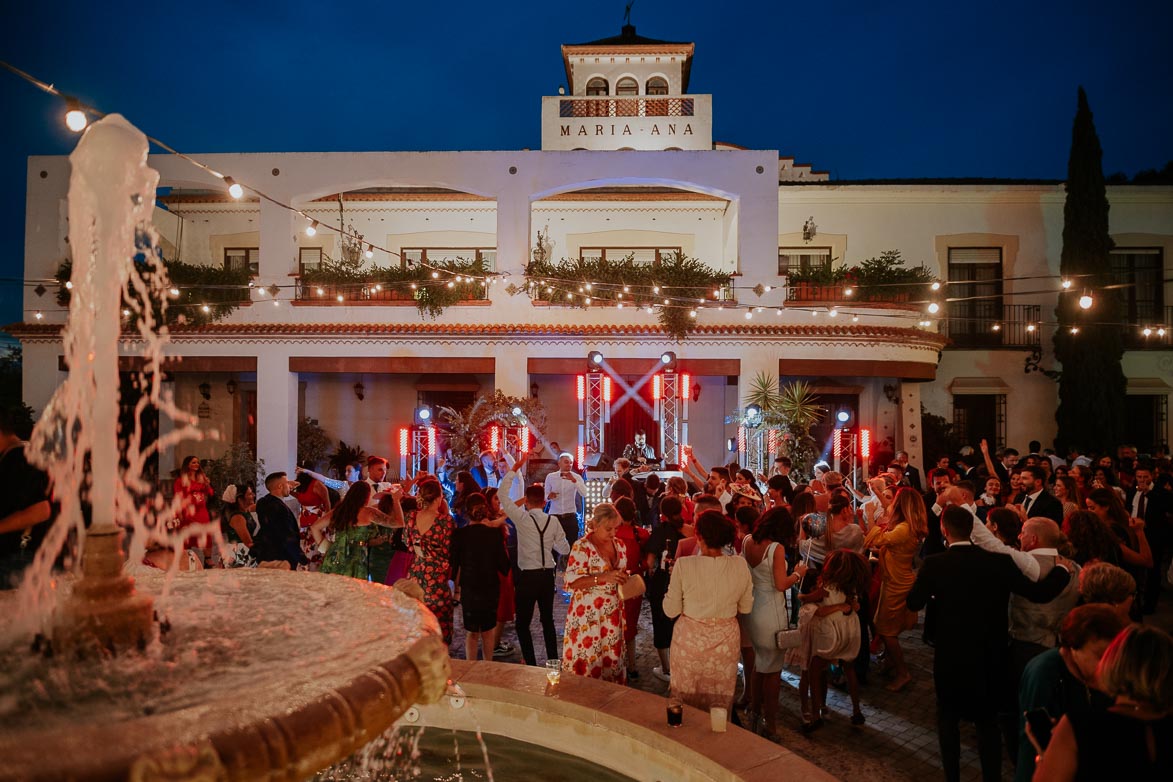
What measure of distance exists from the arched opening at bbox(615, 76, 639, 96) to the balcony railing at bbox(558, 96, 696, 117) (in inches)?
77.9

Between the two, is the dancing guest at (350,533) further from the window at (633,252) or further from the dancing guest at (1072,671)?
the window at (633,252)

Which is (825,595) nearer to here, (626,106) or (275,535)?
(275,535)

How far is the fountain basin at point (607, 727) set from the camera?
12.0 ft

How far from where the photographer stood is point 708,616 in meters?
4.65

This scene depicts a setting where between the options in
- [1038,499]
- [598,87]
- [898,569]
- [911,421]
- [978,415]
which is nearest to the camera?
[898,569]

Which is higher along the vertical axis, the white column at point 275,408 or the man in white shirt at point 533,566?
the white column at point 275,408

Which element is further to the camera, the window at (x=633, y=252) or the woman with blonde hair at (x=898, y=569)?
the window at (x=633, y=252)

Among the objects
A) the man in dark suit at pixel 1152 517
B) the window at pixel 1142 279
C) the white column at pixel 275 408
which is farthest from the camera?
the window at pixel 1142 279

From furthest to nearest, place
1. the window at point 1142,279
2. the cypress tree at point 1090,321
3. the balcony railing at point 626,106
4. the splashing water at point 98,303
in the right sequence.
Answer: the balcony railing at point 626,106 < the window at point 1142,279 < the cypress tree at point 1090,321 < the splashing water at point 98,303

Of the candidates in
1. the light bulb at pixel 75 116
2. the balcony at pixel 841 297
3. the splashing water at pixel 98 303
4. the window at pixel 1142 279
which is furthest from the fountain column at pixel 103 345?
the window at pixel 1142 279

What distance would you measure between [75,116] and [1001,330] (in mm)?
20543

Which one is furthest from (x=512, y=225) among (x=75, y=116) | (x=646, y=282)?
(x=75, y=116)

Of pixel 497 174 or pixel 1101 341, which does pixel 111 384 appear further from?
pixel 1101 341

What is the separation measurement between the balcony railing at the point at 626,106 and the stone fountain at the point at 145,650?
2000 centimetres
